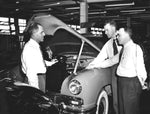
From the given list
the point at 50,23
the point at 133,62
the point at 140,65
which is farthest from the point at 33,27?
the point at 140,65

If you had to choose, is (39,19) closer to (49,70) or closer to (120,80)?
(49,70)

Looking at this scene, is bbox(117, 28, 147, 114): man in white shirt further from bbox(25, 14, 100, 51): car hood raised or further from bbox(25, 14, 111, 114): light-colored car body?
bbox(25, 14, 100, 51): car hood raised

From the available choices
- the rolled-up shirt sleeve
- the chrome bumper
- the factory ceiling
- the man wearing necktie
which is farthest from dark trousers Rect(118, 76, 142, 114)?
the factory ceiling

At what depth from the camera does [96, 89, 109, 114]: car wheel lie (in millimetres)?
4039

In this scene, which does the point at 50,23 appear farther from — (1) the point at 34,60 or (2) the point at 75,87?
(2) the point at 75,87

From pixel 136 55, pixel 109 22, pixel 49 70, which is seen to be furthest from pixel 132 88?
pixel 49 70

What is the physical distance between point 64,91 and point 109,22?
1.47 m

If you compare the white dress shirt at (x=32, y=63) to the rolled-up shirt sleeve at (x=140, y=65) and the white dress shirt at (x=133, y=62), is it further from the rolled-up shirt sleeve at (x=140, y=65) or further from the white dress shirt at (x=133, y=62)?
the rolled-up shirt sleeve at (x=140, y=65)

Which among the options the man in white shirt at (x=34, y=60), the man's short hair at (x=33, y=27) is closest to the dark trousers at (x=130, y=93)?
the man in white shirt at (x=34, y=60)

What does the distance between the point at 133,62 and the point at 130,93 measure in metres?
0.53

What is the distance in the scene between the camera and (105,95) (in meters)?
4.33

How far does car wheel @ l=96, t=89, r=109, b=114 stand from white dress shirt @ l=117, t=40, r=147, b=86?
56 centimetres

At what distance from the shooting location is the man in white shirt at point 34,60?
146 inches

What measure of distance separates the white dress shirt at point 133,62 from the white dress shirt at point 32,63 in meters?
1.36
